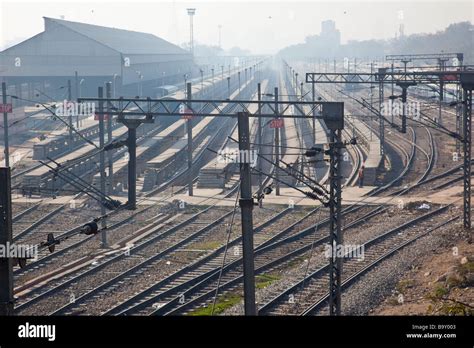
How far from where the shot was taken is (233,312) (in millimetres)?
13125

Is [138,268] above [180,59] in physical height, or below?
below

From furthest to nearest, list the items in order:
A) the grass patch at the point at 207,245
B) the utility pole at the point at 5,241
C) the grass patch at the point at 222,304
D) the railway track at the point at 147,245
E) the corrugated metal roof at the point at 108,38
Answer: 1. the corrugated metal roof at the point at 108,38
2. the grass patch at the point at 207,245
3. the railway track at the point at 147,245
4. the grass patch at the point at 222,304
5. the utility pole at the point at 5,241

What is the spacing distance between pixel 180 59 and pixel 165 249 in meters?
68.2

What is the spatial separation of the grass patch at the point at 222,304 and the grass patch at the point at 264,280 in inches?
30.3

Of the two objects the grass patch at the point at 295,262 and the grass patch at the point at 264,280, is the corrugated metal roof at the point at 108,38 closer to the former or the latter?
the grass patch at the point at 295,262

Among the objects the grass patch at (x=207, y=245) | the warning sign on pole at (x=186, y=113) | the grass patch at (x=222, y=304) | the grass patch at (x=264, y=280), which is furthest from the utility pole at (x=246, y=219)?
the grass patch at (x=207, y=245)

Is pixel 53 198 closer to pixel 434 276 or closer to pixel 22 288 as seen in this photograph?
pixel 22 288

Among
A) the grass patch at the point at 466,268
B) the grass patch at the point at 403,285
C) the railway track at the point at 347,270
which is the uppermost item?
the grass patch at the point at 466,268

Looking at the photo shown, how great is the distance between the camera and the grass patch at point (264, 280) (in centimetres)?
1523

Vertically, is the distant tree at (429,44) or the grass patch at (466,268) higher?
the distant tree at (429,44)

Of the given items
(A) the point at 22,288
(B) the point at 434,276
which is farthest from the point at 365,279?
(A) the point at 22,288

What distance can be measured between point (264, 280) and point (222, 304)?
6.41ft

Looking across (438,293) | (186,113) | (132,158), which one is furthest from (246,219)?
(438,293)
